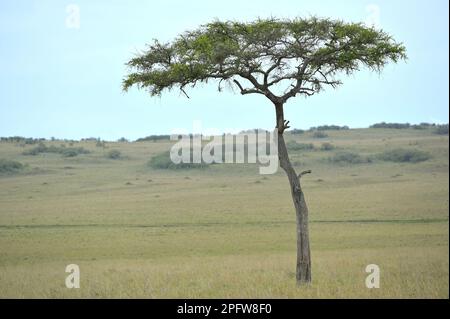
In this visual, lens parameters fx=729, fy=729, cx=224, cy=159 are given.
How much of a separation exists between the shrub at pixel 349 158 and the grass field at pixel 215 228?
0.96 metres

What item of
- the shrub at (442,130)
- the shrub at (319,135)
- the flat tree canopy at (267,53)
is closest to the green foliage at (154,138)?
the shrub at (319,135)

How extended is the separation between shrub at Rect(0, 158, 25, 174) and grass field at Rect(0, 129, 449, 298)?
2.89 feet

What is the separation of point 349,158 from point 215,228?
132 ft

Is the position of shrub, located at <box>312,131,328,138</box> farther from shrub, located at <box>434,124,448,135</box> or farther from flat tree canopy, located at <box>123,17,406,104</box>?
flat tree canopy, located at <box>123,17,406,104</box>

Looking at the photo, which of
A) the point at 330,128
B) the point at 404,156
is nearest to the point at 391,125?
the point at 330,128

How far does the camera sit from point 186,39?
17.5 m

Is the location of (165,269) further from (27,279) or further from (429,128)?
(429,128)

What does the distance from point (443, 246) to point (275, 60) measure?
1144 centimetres

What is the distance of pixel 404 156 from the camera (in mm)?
71375

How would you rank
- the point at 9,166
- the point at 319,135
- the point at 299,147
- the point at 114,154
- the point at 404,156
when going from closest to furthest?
the point at 9,166 → the point at 404,156 → the point at 114,154 → the point at 299,147 → the point at 319,135

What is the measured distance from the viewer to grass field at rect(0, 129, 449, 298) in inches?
664

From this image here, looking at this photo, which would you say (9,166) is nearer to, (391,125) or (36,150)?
(36,150)

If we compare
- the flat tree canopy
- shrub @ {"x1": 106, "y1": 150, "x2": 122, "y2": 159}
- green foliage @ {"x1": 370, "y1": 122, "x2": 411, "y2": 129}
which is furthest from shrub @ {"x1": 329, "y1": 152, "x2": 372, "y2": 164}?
the flat tree canopy
